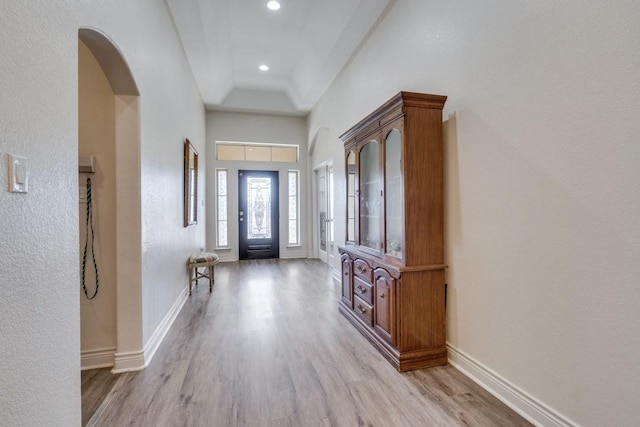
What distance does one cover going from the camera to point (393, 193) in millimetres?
2514

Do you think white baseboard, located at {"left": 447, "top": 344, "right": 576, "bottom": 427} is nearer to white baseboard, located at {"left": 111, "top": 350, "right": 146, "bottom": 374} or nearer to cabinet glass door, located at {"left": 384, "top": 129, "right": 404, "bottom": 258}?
cabinet glass door, located at {"left": 384, "top": 129, "right": 404, "bottom": 258}

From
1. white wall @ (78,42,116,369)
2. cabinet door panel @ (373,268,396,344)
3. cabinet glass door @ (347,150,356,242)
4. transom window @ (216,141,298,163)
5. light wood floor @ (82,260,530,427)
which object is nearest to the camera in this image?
light wood floor @ (82,260,530,427)

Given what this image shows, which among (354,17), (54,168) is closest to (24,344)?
(54,168)

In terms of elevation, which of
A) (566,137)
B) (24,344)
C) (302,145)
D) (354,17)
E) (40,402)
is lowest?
(40,402)

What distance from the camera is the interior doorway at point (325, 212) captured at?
5849 millimetres

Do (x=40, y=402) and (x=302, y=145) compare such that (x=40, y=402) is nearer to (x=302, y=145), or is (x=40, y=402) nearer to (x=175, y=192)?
(x=175, y=192)

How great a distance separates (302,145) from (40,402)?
613cm

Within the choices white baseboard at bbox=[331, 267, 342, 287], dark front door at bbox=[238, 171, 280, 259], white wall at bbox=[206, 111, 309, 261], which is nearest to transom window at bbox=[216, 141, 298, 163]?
white wall at bbox=[206, 111, 309, 261]

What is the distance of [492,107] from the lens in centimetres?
193

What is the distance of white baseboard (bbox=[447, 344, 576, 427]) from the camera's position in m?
1.57

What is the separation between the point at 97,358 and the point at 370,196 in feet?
8.46

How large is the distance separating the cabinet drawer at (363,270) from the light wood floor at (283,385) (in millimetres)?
528

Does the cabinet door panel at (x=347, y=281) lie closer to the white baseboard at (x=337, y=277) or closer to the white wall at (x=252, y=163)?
the white baseboard at (x=337, y=277)

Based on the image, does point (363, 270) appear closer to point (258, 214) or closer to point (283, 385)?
point (283, 385)
